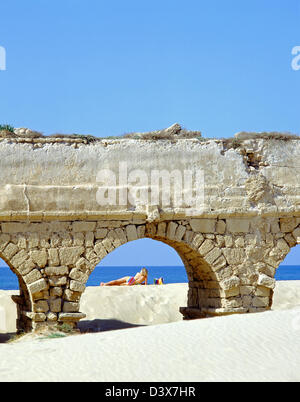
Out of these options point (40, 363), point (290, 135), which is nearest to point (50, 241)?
point (40, 363)

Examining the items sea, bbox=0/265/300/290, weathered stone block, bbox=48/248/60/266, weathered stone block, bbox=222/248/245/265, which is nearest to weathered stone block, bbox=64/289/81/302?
weathered stone block, bbox=48/248/60/266

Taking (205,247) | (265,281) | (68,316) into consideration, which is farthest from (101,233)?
(265,281)

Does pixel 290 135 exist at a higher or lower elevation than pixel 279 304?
higher

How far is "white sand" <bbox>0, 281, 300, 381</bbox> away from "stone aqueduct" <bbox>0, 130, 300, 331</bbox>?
9.12 feet

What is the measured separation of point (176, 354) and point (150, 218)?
485 centimetres

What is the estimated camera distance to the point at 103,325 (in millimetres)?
16484

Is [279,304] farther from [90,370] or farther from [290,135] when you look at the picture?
[90,370]

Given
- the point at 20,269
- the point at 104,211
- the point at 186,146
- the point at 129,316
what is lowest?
the point at 129,316

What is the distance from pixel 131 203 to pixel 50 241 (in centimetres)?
176

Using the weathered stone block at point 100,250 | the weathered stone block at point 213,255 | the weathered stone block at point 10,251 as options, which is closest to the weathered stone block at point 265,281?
the weathered stone block at point 213,255

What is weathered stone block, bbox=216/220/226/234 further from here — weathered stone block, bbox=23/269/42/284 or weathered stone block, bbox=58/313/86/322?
weathered stone block, bbox=23/269/42/284

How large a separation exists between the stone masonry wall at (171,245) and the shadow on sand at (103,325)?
269 cm

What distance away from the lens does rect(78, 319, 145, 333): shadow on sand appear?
1585cm
